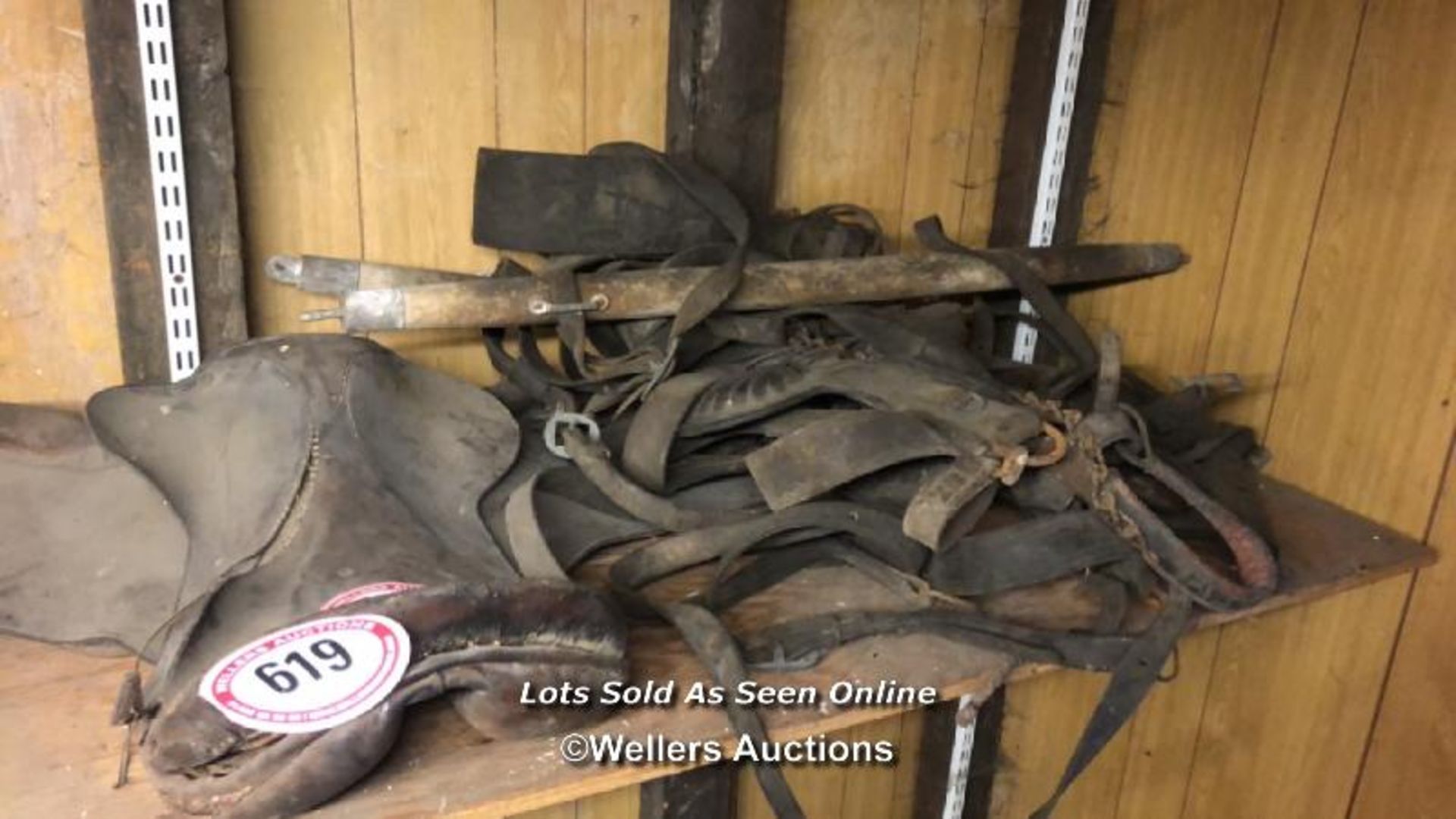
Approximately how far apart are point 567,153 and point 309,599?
0.51 meters

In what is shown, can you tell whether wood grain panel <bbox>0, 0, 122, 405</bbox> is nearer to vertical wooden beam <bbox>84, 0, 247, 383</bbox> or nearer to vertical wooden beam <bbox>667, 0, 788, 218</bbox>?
vertical wooden beam <bbox>84, 0, 247, 383</bbox>

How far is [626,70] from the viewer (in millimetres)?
998

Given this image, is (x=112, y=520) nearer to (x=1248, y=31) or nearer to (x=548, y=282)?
(x=548, y=282)

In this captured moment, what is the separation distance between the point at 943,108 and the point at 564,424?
0.60 m

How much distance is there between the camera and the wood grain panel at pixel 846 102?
1.08m

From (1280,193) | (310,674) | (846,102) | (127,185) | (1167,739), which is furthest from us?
(1167,739)

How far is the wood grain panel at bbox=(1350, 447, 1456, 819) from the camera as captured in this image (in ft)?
2.98

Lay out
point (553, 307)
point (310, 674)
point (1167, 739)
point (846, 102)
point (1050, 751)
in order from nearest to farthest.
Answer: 1. point (310, 674)
2. point (553, 307)
3. point (846, 102)
4. point (1167, 739)
5. point (1050, 751)

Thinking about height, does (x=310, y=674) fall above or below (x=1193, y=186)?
below

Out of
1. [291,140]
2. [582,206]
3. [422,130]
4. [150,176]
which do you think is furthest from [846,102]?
[150,176]

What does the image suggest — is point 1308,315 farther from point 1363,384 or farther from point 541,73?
point 541,73

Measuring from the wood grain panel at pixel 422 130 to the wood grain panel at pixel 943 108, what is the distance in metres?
0.46

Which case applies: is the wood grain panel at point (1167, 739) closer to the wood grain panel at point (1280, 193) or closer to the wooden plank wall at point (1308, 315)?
the wooden plank wall at point (1308, 315)

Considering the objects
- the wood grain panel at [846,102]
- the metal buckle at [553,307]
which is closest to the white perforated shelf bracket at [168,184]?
the metal buckle at [553,307]
